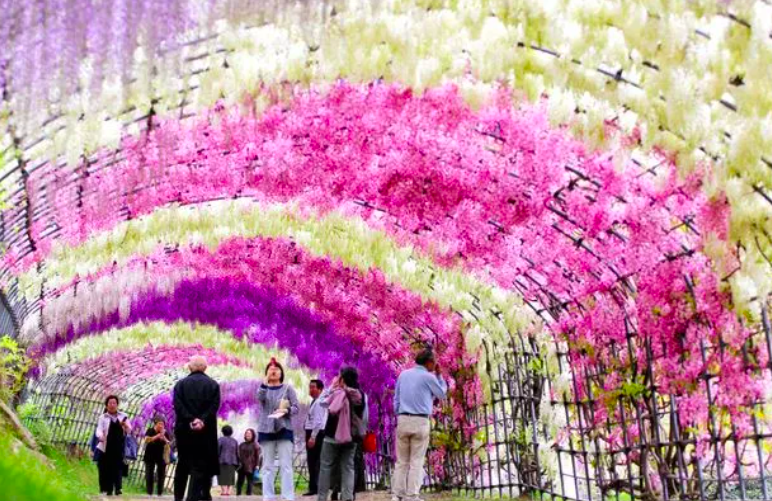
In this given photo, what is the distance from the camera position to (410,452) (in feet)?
34.9

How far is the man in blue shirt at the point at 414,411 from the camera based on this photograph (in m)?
10.4

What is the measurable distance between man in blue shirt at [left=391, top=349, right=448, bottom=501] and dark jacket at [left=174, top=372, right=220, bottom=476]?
1.60 meters

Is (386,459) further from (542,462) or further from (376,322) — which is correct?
(542,462)

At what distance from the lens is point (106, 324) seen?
2231 centimetres

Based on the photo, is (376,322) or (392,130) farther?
(376,322)

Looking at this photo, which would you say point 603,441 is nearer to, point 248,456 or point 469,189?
point 469,189

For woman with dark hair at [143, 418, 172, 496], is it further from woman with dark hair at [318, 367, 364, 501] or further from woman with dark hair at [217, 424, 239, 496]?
woman with dark hair at [318, 367, 364, 501]

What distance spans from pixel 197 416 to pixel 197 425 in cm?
9

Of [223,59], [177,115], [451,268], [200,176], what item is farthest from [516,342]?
[223,59]

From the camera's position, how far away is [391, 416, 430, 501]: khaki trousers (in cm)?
1043

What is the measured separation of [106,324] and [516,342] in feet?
32.6

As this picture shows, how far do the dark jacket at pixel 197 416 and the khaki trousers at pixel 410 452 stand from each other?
1.64 meters

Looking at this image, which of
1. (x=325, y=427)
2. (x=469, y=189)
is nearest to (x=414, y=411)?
(x=325, y=427)

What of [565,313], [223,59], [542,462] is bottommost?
[542,462]
